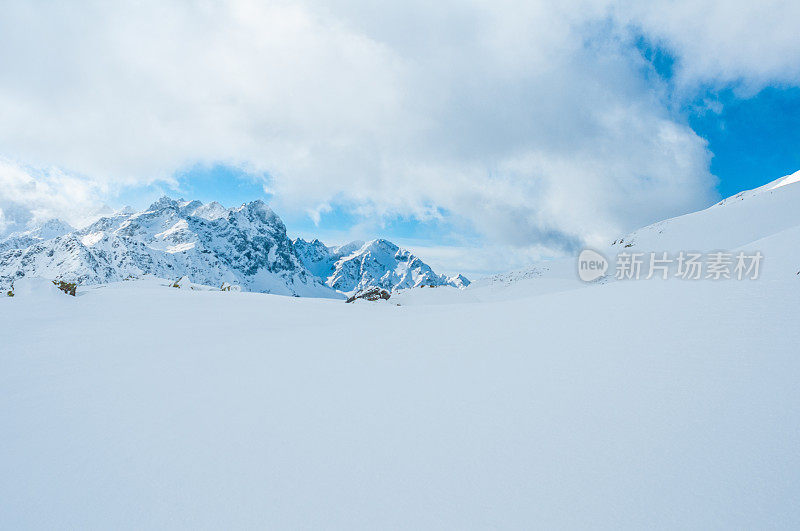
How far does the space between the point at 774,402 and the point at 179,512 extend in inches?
126

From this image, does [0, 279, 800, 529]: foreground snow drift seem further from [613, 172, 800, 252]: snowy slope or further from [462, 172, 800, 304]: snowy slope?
[613, 172, 800, 252]: snowy slope

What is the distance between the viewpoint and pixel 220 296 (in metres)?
7.66

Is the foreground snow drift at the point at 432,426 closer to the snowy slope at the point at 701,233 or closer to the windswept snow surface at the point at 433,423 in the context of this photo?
the windswept snow surface at the point at 433,423

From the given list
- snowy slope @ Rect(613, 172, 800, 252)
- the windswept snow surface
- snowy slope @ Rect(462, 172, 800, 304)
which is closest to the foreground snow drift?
the windswept snow surface

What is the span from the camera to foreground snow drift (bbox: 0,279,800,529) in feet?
5.11

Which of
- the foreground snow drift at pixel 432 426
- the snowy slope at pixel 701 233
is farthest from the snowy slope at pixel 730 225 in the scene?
the foreground snow drift at pixel 432 426

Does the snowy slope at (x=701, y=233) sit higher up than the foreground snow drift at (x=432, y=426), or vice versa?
the snowy slope at (x=701, y=233)

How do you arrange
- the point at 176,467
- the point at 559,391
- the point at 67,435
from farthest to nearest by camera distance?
the point at 559,391 → the point at 67,435 → the point at 176,467

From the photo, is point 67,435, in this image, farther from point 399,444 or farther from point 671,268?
point 671,268

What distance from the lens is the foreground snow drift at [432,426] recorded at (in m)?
1.56

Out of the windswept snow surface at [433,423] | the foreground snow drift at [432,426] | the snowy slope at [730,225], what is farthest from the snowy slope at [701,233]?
the foreground snow drift at [432,426]

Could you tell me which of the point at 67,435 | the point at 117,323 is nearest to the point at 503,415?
the point at 67,435

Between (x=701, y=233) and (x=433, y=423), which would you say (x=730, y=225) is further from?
(x=433, y=423)

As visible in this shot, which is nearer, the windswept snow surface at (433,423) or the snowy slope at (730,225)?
the windswept snow surface at (433,423)
